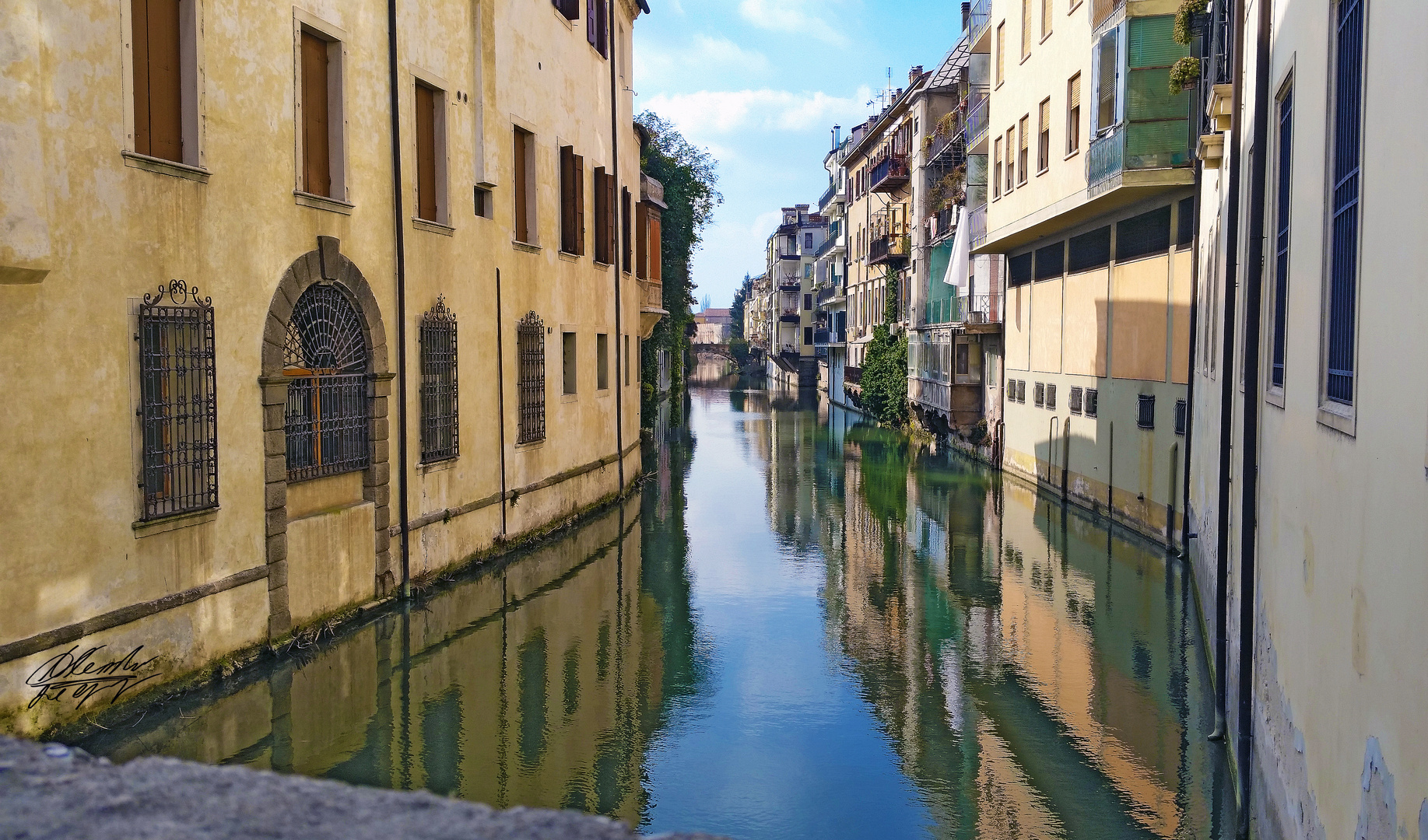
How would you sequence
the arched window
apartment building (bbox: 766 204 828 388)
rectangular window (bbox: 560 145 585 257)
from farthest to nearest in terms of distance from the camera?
apartment building (bbox: 766 204 828 388), rectangular window (bbox: 560 145 585 257), the arched window

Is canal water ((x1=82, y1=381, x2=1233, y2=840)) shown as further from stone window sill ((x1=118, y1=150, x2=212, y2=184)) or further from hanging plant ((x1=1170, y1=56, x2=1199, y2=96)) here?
hanging plant ((x1=1170, y1=56, x2=1199, y2=96))

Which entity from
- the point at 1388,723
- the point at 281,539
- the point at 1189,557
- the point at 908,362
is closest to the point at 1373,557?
the point at 1388,723

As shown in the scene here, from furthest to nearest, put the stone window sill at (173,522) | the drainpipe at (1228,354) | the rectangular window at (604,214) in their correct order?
1. the rectangular window at (604,214)
2. the drainpipe at (1228,354)
3. the stone window sill at (173,522)

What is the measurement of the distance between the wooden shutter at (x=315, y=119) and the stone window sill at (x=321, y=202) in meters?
0.18

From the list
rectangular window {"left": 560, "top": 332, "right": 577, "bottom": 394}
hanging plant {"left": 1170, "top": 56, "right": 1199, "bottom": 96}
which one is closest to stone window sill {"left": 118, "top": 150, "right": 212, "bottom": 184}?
rectangular window {"left": 560, "top": 332, "right": 577, "bottom": 394}

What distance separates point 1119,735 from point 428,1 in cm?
1129

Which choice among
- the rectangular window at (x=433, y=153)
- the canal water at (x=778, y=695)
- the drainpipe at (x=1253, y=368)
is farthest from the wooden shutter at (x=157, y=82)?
the drainpipe at (x=1253, y=368)

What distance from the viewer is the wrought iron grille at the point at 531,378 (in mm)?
17297

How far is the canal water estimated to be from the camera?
311 inches

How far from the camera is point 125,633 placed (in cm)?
857

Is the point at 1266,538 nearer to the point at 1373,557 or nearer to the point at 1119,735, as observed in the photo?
the point at 1119,735

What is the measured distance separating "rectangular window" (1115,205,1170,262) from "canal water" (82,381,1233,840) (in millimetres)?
4745

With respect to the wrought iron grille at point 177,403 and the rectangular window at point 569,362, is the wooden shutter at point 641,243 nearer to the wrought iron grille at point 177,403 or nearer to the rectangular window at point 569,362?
the rectangular window at point 569,362

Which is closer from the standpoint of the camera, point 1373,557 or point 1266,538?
point 1373,557
